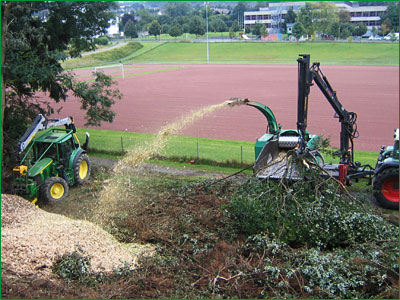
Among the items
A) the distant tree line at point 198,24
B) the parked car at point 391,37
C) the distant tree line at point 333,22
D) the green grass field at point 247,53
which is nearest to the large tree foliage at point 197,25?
the distant tree line at point 198,24

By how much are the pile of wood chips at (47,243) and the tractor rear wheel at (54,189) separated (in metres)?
1.41

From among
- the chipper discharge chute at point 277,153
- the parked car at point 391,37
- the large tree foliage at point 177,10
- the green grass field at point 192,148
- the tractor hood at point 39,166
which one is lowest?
the green grass field at point 192,148

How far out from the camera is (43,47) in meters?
20.6

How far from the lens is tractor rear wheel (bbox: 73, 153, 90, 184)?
16.8 metres

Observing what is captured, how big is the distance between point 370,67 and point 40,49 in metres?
58.5

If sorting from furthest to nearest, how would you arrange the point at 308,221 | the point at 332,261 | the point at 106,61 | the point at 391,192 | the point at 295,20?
the point at 106,61 → the point at 295,20 → the point at 391,192 → the point at 308,221 → the point at 332,261

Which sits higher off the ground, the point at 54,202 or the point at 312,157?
the point at 312,157

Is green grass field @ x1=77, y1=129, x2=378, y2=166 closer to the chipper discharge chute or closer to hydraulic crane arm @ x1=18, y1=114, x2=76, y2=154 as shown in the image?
the chipper discharge chute

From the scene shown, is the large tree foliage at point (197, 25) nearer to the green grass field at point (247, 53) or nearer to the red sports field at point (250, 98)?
the green grass field at point (247, 53)

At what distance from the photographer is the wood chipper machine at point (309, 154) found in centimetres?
1353

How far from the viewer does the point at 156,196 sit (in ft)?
52.2

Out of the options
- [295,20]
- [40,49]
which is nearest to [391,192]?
[40,49]

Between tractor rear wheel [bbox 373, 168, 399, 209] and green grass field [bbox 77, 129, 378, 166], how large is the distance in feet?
14.3

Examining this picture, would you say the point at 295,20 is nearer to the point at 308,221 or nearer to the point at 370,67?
the point at 370,67
